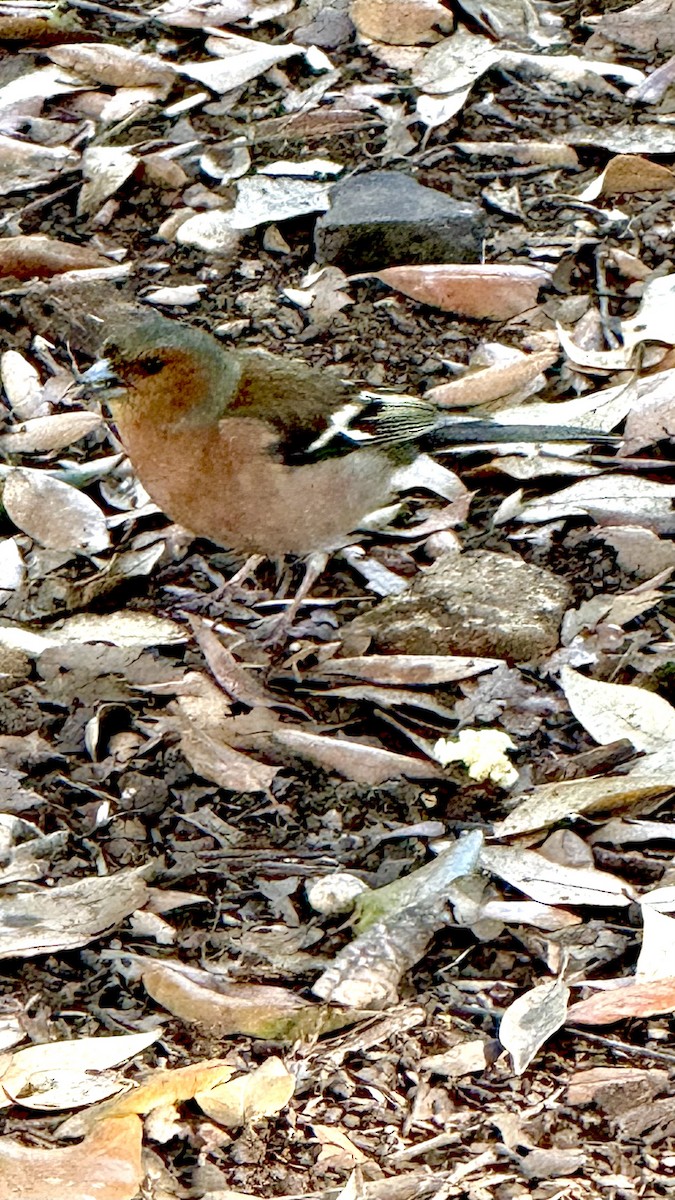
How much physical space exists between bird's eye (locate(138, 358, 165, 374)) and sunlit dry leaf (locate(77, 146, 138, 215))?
5.36 feet

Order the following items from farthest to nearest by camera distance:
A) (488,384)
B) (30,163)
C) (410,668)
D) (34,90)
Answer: (34,90)
(30,163)
(488,384)
(410,668)

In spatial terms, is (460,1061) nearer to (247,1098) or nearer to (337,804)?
(247,1098)

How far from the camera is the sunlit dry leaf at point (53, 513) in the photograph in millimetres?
4863

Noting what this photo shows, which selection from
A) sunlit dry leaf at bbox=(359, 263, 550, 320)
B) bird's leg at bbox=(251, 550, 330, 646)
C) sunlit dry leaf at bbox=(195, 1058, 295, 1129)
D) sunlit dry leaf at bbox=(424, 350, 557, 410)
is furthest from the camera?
sunlit dry leaf at bbox=(359, 263, 550, 320)

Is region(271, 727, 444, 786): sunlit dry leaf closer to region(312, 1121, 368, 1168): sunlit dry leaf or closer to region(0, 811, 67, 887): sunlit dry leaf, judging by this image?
region(0, 811, 67, 887): sunlit dry leaf

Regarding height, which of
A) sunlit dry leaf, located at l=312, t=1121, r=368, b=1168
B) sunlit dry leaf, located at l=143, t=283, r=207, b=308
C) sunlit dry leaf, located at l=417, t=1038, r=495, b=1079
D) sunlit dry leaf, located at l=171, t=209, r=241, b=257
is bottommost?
sunlit dry leaf, located at l=417, t=1038, r=495, b=1079

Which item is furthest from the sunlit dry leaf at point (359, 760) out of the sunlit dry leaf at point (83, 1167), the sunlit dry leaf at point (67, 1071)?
the sunlit dry leaf at point (83, 1167)

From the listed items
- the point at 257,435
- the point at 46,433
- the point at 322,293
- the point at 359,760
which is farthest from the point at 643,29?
the point at 359,760

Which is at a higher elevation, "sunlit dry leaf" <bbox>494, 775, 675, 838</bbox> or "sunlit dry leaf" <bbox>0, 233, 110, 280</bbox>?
"sunlit dry leaf" <bbox>0, 233, 110, 280</bbox>

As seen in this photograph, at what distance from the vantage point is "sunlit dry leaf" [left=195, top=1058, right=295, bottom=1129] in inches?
114

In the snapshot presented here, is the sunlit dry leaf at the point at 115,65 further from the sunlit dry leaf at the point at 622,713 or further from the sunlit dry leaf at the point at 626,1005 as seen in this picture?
the sunlit dry leaf at the point at 626,1005

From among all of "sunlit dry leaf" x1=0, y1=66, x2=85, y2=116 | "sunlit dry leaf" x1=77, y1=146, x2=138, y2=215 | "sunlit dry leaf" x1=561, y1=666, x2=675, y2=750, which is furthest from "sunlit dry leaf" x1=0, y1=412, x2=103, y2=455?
"sunlit dry leaf" x1=561, y1=666, x2=675, y2=750

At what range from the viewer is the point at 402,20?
648 centimetres

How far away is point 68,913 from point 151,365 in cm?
182
